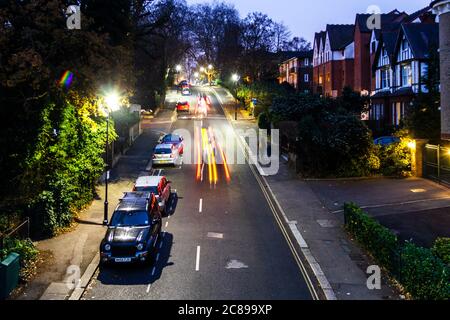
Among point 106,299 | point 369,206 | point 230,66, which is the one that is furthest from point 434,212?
point 230,66

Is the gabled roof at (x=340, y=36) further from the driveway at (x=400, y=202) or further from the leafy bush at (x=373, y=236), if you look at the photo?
the leafy bush at (x=373, y=236)

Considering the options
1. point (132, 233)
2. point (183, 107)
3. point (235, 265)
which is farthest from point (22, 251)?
point (183, 107)

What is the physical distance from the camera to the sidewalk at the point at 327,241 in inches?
542

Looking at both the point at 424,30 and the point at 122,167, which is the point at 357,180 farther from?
the point at 424,30

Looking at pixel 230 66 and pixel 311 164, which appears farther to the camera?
pixel 230 66

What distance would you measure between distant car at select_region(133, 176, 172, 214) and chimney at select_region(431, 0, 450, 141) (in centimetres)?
1428

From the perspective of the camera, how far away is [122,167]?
32.2m

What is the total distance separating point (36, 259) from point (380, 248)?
38.2 feet

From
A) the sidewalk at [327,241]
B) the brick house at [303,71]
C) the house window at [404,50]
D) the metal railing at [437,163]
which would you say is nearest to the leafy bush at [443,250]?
the sidewalk at [327,241]

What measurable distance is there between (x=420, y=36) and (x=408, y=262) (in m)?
36.3

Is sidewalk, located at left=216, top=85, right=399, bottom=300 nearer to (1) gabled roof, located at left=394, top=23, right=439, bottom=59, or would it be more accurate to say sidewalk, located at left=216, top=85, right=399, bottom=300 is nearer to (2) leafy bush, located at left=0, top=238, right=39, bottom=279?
(2) leafy bush, located at left=0, top=238, right=39, bottom=279

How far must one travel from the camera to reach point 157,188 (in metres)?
22.2

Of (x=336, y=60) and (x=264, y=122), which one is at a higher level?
(x=336, y=60)

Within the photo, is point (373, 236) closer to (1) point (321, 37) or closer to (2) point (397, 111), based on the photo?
(2) point (397, 111)
